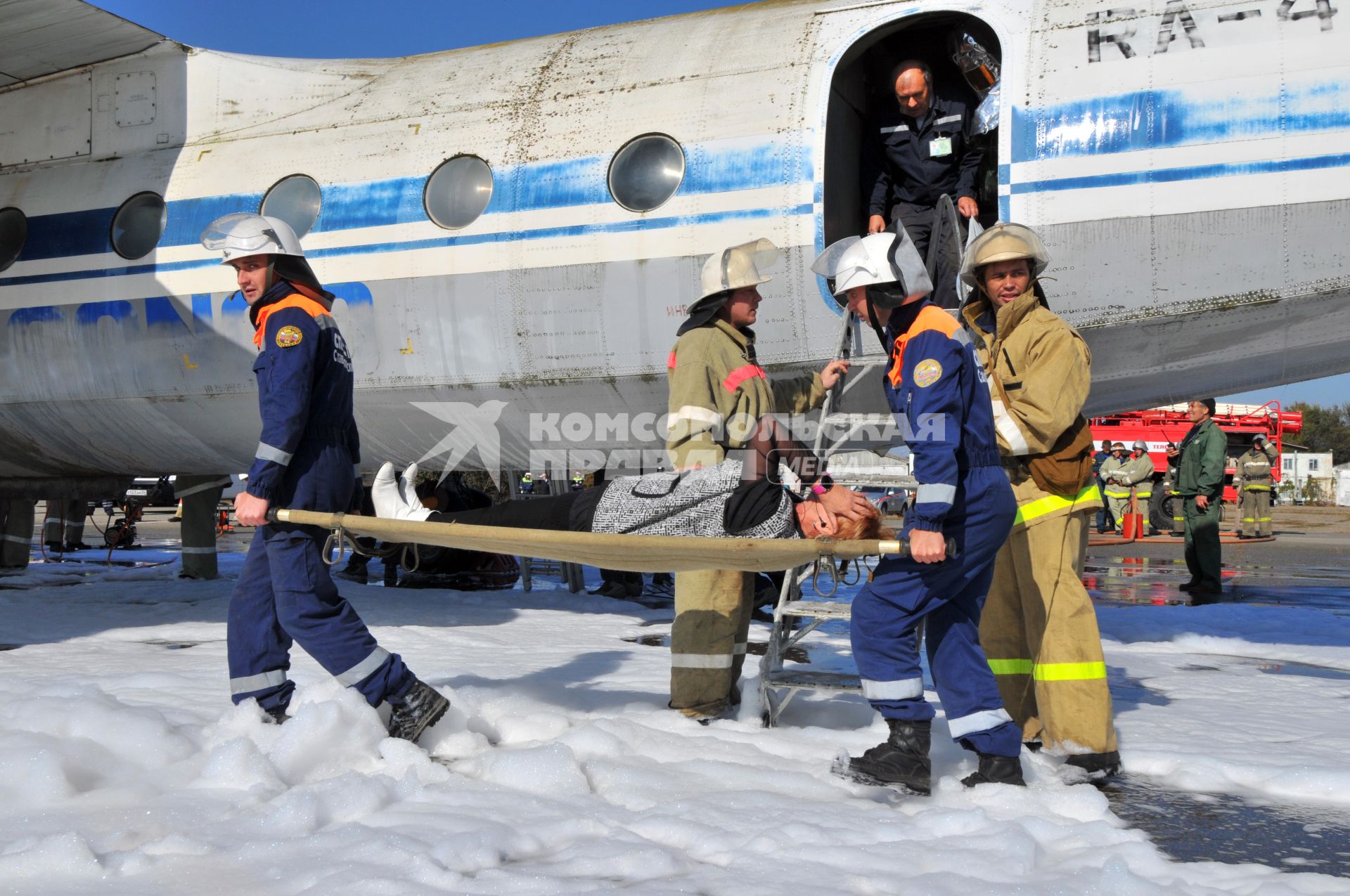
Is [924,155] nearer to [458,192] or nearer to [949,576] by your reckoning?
[458,192]

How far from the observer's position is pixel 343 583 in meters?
10.7

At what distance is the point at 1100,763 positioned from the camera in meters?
3.95

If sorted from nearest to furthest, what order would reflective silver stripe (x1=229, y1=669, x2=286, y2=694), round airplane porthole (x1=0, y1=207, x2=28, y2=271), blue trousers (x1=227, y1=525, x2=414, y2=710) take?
blue trousers (x1=227, y1=525, x2=414, y2=710)
reflective silver stripe (x1=229, y1=669, x2=286, y2=694)
round airplane porthole (x1=0, y1=207, x2=28, y2=271)

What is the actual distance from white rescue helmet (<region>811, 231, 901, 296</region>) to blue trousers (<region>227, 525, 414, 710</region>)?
2147mm

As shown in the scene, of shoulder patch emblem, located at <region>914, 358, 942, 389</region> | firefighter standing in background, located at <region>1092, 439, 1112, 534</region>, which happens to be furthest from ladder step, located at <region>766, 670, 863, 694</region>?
firefighter standing in background, located at <region>1092, 439, 1112, 534</region>

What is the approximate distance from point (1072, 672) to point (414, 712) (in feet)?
8.31

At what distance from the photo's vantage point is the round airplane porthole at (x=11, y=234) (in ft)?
27.2

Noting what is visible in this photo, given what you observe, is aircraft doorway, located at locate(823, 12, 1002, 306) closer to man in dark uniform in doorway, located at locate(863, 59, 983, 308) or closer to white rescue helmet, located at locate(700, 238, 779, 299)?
man in dark uniform in doorway, located at locate(863, 59, 983, 308)

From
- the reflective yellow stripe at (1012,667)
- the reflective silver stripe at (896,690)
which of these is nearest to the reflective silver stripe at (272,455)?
the reflective silver stripe at (896,690)

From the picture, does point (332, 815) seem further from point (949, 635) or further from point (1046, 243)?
point (1046, 243)

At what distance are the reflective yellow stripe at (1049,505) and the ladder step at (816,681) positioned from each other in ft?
3.06

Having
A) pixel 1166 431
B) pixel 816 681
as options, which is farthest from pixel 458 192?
pixel 1166 431

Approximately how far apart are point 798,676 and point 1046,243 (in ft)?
9.51

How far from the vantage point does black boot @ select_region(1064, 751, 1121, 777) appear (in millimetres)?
3939
